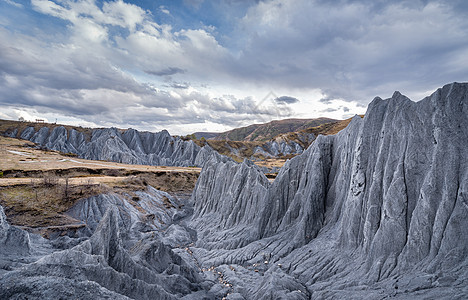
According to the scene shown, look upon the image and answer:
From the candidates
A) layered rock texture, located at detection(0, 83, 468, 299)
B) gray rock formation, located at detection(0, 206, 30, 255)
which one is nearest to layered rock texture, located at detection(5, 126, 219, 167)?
layered rock texture, located at detection(0, 83, 468, 299)

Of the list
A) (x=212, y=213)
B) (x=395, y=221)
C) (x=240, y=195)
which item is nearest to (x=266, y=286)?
(x=395, y=221)

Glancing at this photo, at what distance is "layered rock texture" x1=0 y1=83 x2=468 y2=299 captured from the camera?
10578 mm

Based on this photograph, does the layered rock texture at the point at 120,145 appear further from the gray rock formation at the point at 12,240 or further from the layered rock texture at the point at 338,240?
the gray rock formation at the point at 12,240

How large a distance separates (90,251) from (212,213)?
2420 cm

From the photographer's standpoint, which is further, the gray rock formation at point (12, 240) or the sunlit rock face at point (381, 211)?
the gray rock formation at point (12, 240)

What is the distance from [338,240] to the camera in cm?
1695

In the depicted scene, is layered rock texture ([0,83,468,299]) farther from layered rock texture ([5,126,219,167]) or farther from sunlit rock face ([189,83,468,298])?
layered rock texture ([5,126,219,167])

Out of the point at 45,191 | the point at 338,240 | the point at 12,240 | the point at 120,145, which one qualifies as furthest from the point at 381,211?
the point at 120,145

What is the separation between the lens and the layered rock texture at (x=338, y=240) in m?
10.6

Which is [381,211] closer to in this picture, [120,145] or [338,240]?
[338,240]

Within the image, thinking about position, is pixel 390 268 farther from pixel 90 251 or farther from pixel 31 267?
pixel 31 267

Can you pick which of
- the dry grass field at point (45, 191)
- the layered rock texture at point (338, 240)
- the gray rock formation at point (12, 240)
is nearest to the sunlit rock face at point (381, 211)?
the layered rock texture at point (338, 240)

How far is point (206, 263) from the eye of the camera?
2308cm

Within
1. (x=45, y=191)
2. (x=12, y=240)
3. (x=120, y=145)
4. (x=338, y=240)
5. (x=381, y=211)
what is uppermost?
(x=381, y=211)
